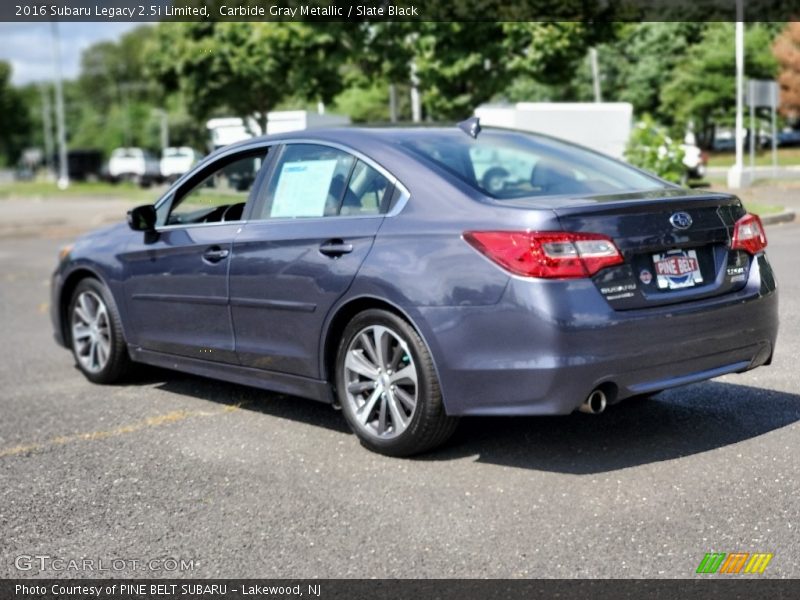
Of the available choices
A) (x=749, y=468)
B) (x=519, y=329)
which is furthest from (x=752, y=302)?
(x=519, y=329)

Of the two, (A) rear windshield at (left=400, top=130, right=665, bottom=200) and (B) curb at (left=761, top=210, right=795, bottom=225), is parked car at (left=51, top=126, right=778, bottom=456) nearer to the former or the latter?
(A) rear windshield at (left=400, top=130, right=665, bottom=200)

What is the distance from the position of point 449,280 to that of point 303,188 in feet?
4.21

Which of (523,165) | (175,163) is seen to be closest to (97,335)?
(523,165)

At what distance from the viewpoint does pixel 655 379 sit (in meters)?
5.01

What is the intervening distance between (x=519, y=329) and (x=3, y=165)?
17592 cm

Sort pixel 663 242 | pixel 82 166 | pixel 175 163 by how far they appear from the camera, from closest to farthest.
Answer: pixel 663 242, pixel 175 163, pixel 82 166

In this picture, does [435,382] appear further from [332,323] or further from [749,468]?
[749,468]

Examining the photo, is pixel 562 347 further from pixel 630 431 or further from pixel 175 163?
pixel 175 163

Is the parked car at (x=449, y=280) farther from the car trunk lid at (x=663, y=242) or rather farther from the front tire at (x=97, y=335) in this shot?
the front tire at (x=97, y=335)

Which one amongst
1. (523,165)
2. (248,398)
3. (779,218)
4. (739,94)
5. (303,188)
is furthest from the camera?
(739,94)

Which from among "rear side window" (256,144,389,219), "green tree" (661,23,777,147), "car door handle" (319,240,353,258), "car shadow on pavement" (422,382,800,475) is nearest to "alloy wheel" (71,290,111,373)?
"rear side window" (256,144,389,219)

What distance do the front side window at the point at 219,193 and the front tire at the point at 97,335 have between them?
834 millimetres

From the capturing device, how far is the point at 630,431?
5.71 m

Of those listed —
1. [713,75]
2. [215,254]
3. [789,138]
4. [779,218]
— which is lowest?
[789,138]
